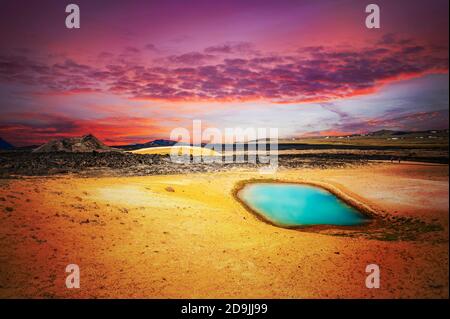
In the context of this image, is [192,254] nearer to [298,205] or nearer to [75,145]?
[298,205]

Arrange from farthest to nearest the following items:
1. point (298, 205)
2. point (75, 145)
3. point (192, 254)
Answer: point (75, 145), point (298, 205), point (192, 254)

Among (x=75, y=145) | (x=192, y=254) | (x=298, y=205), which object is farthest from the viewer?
(x=75, y=145)

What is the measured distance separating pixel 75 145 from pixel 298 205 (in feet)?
178

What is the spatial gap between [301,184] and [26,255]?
2511cm

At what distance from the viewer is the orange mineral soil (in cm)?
545

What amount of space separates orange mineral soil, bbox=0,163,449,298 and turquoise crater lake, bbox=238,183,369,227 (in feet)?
9.30

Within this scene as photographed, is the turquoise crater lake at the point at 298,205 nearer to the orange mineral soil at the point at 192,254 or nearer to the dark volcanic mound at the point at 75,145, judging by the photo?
the orange mineral soil at the point at 192,254

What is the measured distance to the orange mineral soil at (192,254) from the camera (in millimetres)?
5445

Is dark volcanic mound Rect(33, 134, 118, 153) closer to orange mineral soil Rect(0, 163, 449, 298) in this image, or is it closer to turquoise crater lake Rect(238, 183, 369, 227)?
turquoise crater lake Rect(238, 183, 369, 227)

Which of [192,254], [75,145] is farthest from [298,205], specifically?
[75,145]

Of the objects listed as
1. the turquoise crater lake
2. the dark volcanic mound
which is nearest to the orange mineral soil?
the turquoise crater lake

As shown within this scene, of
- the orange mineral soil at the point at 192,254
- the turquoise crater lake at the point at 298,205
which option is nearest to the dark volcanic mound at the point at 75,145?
the turquoise crater lake at the point at 298,205

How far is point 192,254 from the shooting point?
9.21 m

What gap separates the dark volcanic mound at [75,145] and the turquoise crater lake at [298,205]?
45097 millimetres
